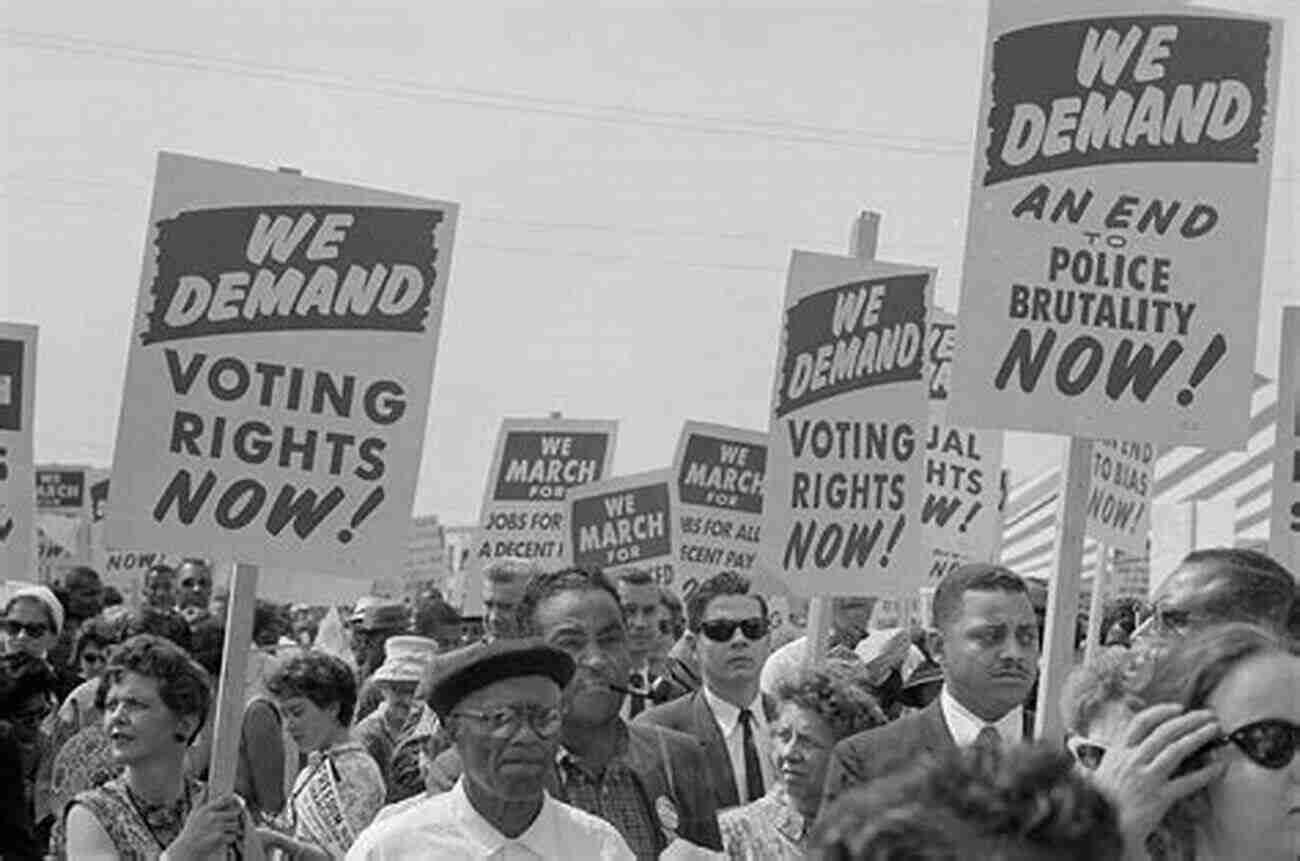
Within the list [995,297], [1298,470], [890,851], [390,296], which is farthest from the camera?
[1298,470]

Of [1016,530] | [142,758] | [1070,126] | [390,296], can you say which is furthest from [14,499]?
[1016,530]

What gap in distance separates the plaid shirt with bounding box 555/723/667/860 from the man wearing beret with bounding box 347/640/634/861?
0.89 m

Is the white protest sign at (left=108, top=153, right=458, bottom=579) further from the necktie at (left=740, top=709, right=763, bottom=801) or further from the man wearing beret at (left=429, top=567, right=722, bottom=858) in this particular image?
the necktie at (left=740, top=709, right=763, bottom=801)

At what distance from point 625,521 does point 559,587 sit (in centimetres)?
902

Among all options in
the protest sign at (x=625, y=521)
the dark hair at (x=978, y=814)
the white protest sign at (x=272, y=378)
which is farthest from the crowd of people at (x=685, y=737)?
the protest sign at (x=625, y=521)

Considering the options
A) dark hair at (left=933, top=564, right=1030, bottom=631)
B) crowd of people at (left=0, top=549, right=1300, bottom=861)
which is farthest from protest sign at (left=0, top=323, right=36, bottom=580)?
dark hair at (left=933, top=564, right=1030, bottom=631)

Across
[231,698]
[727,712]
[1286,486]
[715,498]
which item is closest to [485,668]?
[231,698]

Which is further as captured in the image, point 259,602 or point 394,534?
point 259,602

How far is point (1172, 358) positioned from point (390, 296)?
236 cm

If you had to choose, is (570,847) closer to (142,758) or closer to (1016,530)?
(142,758)

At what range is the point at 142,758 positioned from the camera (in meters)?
6.89

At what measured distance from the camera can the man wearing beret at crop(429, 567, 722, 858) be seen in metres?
7.05

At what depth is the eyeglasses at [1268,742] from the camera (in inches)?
139

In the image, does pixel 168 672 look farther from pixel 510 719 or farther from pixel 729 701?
pixel 729 701
